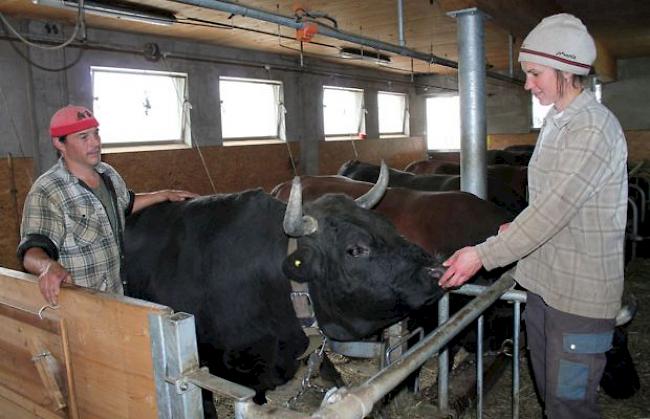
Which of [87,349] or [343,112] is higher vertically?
[343,112]

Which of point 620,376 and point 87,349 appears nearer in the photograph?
point 87,349

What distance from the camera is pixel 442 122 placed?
56.0 ft

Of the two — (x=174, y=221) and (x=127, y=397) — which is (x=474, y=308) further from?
(x=174, y=221)

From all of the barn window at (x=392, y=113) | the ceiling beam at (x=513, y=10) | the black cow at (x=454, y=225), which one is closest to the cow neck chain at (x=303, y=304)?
the black cow at (x=454, y=225)

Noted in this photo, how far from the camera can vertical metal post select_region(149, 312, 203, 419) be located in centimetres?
135

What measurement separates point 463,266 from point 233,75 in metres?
8.56

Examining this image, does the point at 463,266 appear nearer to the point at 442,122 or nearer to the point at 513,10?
the point at 513,10

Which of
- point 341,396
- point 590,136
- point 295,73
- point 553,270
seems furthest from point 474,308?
point 295,73

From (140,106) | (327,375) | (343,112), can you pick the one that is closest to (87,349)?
(327,375)

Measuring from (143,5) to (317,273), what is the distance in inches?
205

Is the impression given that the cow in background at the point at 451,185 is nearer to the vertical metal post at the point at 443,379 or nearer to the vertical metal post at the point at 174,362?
the vertical metal post at the point at 443,379

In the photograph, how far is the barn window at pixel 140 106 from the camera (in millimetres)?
8086

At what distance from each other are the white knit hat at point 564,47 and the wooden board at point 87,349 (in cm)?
151

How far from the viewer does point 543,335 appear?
83.4 inches
